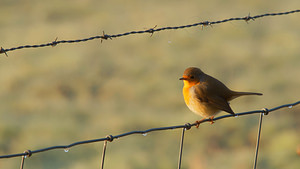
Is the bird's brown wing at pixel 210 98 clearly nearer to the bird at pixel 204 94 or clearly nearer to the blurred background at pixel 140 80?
the bird at pixel 204 94

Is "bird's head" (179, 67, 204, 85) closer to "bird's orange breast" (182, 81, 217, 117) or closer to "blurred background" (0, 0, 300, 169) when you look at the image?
"bird's orange breast" (182, 81, 217, 117)

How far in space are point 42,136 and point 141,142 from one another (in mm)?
1233

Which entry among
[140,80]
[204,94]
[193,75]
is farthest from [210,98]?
[140,80]

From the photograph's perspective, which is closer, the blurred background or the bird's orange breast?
the bird's orange breast

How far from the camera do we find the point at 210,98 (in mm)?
4332

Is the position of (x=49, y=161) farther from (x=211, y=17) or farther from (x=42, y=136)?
(x=211, y=17)

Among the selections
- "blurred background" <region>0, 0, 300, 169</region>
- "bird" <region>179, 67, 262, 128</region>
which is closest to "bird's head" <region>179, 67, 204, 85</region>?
"bird" <region>179, 67, 262, 128</region>

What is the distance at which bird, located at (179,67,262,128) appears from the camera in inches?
170

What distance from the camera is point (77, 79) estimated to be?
9438 mm

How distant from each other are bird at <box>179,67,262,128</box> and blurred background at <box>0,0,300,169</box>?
2356 mm

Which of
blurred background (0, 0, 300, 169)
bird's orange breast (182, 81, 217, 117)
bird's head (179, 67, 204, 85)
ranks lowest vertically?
bird's orange breast (182, 81, 217, 117)

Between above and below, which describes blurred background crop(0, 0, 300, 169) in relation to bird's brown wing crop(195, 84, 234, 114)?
above

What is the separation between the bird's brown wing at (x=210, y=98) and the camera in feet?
14.1

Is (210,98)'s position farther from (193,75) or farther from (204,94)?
(193,75)
